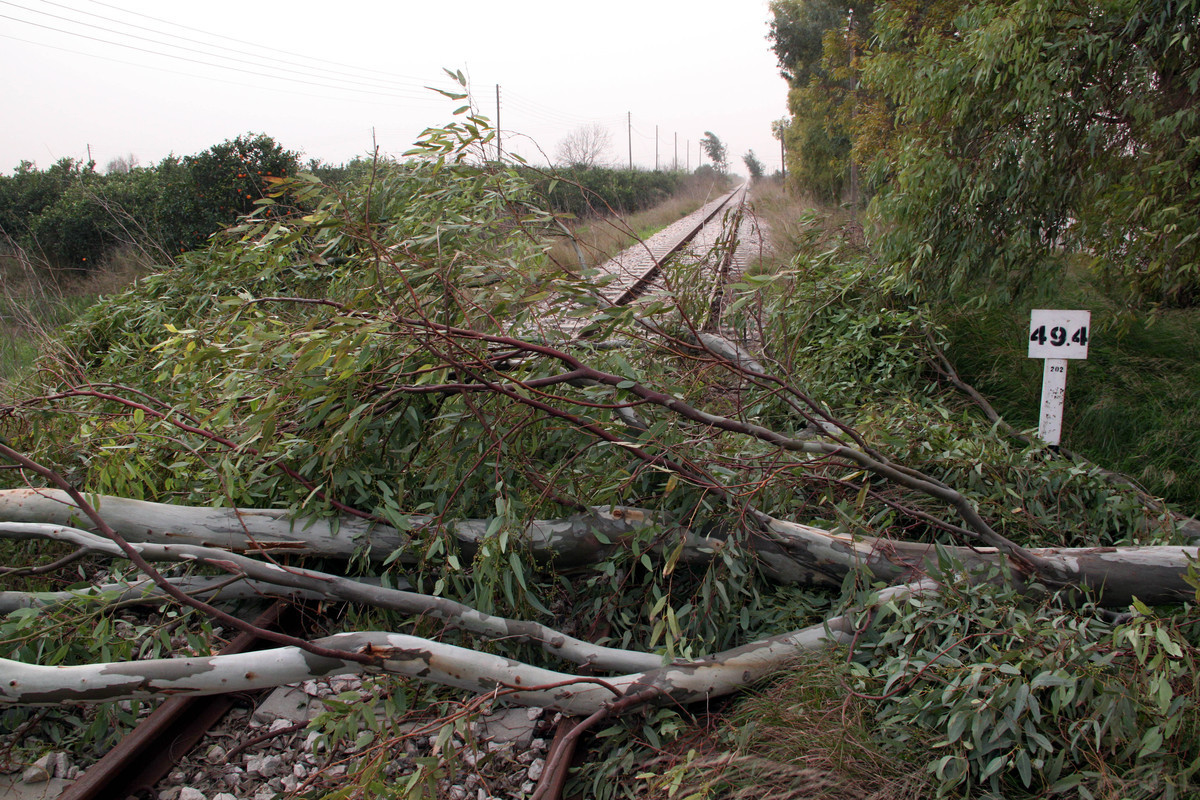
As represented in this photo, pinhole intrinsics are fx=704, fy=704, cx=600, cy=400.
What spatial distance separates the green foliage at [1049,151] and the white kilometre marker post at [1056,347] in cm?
110

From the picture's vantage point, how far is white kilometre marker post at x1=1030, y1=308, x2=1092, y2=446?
14.8 ft

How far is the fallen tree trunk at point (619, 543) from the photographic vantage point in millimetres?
2863

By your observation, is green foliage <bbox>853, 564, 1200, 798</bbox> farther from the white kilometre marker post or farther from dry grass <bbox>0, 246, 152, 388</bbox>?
dry grass <bbox>0, 246, 152, 388</bbox>

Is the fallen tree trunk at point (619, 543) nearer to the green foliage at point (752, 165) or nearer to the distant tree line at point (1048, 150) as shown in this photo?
the distant tree line at point (1048, 150)

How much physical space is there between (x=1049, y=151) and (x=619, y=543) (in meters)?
4.75

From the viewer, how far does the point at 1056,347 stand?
4539 millimetres

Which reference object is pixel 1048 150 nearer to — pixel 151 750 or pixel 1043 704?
pixel 1043 704

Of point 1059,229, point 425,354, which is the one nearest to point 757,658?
point 425,354

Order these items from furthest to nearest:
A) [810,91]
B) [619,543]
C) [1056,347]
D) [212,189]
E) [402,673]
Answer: [810,91]
[212,189]
[1056,347]
[619,543]
[402,673]

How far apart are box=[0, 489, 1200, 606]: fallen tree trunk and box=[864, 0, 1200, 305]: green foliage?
3.13 metres

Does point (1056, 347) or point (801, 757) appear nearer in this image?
point (801, 757)

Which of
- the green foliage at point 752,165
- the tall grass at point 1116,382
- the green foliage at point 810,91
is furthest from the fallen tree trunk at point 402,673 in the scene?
the green foliage at point 752,165

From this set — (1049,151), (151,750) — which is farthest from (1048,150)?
(151,750)

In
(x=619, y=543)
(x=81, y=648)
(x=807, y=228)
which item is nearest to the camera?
(x=81, y=648)
